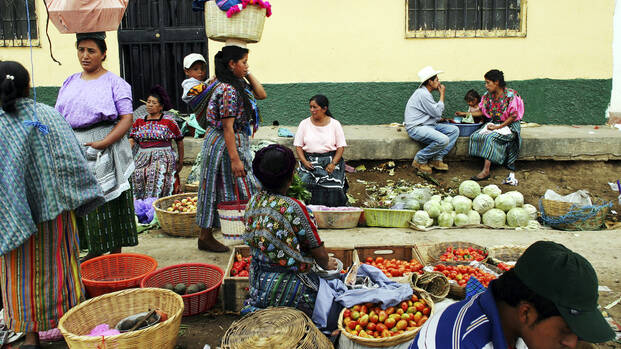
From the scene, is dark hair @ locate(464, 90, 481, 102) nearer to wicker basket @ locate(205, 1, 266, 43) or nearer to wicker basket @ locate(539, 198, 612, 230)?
wicker basket @ locate(539, 198, 612, 230)

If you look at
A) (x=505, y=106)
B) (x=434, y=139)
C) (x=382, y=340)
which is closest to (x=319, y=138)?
(x=434, y=139)

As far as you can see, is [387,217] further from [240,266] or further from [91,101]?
[91,101]

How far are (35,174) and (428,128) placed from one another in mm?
5804

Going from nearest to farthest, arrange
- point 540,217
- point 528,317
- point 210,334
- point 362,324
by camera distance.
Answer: point 528,317
point 362,324
point 210,334
point 540,217

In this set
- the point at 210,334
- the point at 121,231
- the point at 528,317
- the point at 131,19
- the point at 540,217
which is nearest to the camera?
the point at 528,317

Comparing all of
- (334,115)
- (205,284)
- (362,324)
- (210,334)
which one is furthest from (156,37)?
(362,324)

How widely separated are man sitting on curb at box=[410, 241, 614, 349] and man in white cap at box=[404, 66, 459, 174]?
19.7ft

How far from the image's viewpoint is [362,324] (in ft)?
10.1

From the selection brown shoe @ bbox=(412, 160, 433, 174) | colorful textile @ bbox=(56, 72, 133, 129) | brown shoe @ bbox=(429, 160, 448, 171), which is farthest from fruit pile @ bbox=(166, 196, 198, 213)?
brown shoe @ bbox=(429, 160, 448, 171)

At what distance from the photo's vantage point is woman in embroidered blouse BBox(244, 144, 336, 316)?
2.98 m

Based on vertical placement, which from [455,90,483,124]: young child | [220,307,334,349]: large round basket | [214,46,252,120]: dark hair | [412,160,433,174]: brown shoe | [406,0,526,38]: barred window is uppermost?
[406,0,526,38]: barred window

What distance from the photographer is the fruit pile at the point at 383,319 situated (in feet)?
10.0

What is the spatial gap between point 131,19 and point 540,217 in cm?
685

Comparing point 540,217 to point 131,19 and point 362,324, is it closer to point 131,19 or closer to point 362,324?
point 362,324
